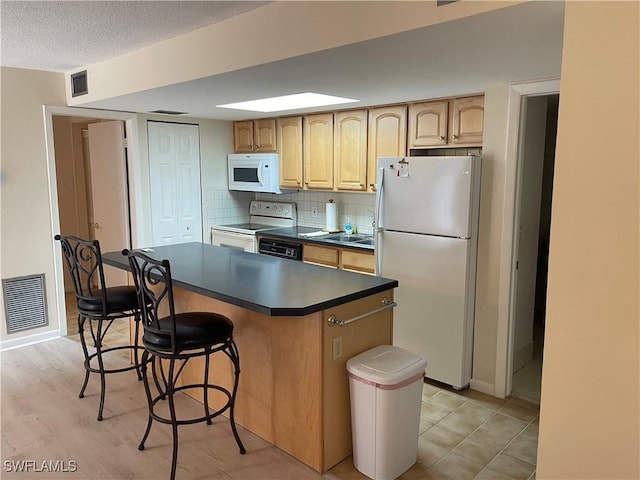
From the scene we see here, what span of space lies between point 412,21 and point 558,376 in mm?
1447

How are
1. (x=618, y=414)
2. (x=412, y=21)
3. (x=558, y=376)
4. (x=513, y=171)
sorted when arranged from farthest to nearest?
(x=513, y=171) < (x=412, y=21) < (x=558, y=376) < (x=618, y=414)

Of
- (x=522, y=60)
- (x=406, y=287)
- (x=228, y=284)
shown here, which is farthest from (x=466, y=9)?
(x=406, y=287)

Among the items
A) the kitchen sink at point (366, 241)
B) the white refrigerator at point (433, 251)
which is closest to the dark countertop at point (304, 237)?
the kitchen sink at point (366, 241)

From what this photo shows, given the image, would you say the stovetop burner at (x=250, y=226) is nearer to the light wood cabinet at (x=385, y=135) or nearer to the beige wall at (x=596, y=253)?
the light wood cabinet at (x=385, y=135)

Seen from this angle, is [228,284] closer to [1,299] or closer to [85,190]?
[1,299]

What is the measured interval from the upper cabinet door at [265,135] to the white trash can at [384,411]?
10.2 ft

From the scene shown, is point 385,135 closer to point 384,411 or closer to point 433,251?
point 433,251

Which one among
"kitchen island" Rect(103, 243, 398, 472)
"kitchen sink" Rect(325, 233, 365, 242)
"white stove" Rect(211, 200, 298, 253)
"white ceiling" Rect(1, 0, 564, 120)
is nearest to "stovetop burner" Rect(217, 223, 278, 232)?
"white stove" Rect(211, 200, 298, 253)

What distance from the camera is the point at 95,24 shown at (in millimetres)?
2691

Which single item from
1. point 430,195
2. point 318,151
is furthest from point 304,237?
point 430,195

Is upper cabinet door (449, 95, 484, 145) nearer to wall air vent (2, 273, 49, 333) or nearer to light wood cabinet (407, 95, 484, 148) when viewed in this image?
light wood cabinet (407, 95, 484, 148)

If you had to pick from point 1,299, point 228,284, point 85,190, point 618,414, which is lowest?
point 1,299

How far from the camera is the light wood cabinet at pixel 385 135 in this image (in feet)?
12.7

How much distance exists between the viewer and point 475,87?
3123 mm
